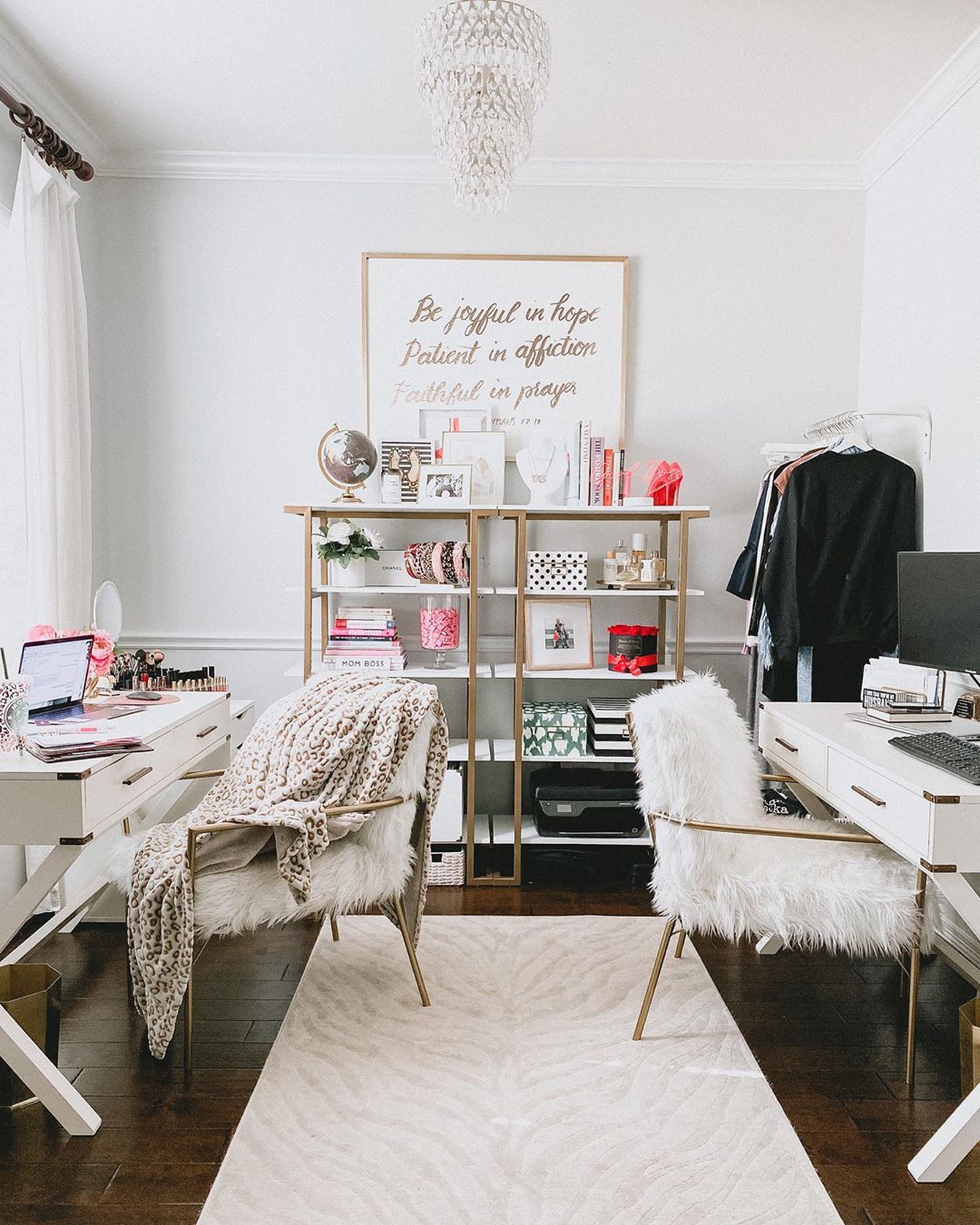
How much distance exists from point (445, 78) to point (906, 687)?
7.10ft

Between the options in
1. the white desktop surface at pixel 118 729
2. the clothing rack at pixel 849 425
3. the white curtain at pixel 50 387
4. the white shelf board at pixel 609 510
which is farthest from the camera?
the white shelf board at pixel 609 510

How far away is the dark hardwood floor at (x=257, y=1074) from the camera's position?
71.8 inches

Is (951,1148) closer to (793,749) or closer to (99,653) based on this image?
(793,749)

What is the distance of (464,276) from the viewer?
3.84 metres

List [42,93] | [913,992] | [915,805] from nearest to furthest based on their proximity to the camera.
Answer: [915,805] < [913,992] < [42,93]

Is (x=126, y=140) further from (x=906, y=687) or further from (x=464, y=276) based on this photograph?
(x=906, y=687)

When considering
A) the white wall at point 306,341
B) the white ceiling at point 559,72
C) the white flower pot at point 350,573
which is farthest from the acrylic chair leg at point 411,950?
the white ceiling at point 559,72

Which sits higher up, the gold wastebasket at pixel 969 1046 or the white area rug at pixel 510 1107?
the gold wastebasket at pixel 969 1046

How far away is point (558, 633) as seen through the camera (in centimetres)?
374

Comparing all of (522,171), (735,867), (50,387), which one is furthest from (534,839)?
(522,171)

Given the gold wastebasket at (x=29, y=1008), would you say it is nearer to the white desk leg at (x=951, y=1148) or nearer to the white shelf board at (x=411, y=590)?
the white shelf board at (x=411, y=590)

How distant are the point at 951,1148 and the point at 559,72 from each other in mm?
3206

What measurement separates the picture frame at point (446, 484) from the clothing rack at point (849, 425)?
1415mm

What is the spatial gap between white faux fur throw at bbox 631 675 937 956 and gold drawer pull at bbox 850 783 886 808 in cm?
21
